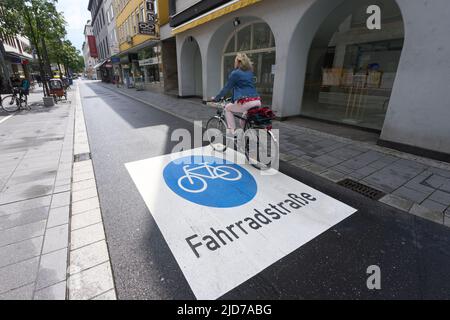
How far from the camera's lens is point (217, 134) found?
5.70m

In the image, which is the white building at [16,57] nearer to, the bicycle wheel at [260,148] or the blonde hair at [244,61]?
the blonde hair at [244,61]

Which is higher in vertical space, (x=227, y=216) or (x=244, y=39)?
(x=244, y=39)

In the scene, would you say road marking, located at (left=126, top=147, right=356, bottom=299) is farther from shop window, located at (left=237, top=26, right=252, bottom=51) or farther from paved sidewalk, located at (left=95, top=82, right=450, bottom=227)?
shop window, located at (left=237, top=26, right=252, bottom=51)

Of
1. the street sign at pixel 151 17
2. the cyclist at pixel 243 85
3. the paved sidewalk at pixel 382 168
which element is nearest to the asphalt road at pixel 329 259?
the paved sidewalk at pixel 382 168

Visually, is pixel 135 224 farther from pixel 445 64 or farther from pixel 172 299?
pixel 445 64

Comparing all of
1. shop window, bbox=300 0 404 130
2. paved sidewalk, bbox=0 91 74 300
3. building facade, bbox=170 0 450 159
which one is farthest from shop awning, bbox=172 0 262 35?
paved sidewalk, bbox=0 91 74 300

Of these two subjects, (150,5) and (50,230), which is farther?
(150,5)

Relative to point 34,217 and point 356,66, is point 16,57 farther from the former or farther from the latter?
point 356,66

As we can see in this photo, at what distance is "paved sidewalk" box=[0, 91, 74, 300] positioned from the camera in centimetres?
199

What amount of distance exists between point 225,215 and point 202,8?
9.95m

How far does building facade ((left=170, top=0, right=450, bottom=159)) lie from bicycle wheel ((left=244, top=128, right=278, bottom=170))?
3027mm

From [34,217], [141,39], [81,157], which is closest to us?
[34,217]

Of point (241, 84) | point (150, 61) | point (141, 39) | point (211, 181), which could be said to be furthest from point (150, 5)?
point (211, 181)

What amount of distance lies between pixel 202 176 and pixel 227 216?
1251mm
